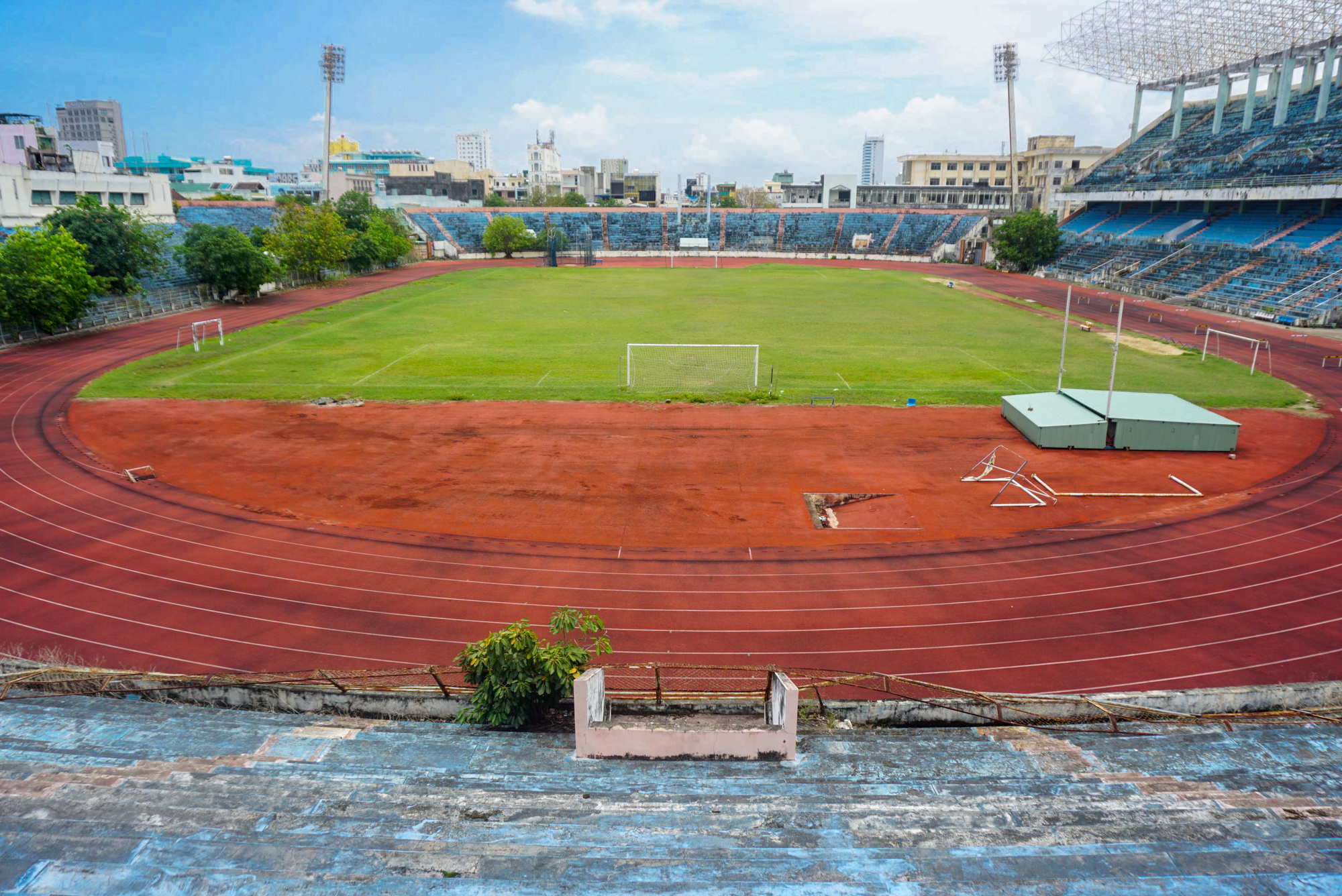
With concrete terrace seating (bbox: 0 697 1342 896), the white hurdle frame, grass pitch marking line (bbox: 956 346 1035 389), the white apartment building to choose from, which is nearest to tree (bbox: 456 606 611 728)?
concrete terrace seating (bbox: 0 697 1342 896)

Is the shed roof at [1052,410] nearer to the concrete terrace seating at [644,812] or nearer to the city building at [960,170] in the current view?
the concrete terrace seating at [644,812]

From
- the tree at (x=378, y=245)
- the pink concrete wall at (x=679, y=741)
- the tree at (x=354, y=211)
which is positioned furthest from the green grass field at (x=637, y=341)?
the pink concrete wall at (x=679, y=741)

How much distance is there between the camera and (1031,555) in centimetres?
1773

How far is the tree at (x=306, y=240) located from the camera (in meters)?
65.4

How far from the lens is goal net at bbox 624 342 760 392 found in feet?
111

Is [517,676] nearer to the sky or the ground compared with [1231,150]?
nearer to the ground

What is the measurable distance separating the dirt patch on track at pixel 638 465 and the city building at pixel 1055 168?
7077 centimetres

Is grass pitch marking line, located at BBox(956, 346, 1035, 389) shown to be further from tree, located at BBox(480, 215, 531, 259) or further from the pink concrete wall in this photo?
tree, located at BBox(480, 215, 531, 259)

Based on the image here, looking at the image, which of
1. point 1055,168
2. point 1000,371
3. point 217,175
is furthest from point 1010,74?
point 217,175

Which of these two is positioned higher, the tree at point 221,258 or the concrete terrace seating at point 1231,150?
the concrete terrace seating at point 1231,150

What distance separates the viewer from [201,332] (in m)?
46.2

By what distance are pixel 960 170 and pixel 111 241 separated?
407 feet

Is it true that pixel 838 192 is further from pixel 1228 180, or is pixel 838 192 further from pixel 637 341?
pixel 637 341

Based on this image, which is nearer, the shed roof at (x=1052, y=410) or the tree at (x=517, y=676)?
the tree at (x=517, y=676)
